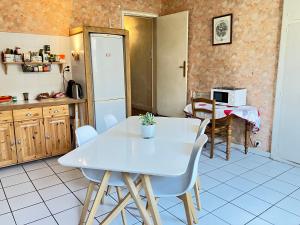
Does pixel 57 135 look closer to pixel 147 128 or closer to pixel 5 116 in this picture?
pixel 5 116

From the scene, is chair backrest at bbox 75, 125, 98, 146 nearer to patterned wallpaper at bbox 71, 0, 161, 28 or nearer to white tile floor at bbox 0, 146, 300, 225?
white tile floor at bbox 0, 146, 300, 225

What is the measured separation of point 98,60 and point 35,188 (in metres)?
1.93

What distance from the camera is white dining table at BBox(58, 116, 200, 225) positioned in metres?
1.44

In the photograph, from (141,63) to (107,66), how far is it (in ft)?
7.82

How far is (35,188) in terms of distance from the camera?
107 inches

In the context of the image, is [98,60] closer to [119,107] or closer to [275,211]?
[119,107]

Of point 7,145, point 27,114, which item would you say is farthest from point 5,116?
point 7,145

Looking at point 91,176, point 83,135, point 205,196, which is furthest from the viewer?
point 205,196

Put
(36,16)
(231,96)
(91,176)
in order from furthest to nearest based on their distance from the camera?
(36,16) < (231,96) < (91,176)

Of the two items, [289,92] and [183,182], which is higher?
[289,92]

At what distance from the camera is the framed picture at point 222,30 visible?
12.3ft

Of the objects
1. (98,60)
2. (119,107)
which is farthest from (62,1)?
(119,107)

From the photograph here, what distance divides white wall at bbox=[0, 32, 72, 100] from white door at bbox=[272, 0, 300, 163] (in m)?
3.08

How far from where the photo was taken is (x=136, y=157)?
62.2 inches
